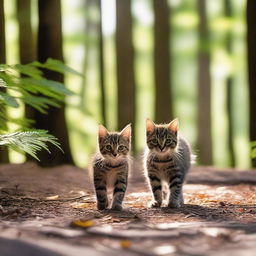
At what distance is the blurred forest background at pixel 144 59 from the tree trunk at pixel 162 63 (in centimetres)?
3

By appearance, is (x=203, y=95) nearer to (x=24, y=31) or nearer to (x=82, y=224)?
(x=24, y=31)

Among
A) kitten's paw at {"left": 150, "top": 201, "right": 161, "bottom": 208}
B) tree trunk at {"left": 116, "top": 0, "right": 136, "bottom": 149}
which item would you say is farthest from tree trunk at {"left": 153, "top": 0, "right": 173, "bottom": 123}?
kitten's paw at {"left": 150, "top": 201, "right": 161, "bottom": 208}

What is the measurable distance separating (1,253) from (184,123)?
19776mm

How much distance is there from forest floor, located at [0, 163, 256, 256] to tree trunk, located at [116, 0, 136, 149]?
6.24 meters

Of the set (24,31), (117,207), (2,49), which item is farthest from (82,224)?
(24,31)

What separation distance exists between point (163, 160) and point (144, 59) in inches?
667

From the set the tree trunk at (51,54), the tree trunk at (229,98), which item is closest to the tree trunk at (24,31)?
the tree trunk at (51,54)

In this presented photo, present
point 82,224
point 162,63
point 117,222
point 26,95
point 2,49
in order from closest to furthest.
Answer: point 82,224
point 117,222
point 26,95
point 2,49
point 162,63

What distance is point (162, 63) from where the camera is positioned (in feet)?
50.1

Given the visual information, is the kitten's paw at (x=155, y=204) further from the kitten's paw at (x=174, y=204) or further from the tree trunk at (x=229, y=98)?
the tree trunk at (x=229, y=98)

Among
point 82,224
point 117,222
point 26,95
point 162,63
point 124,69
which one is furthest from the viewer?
point 162,63

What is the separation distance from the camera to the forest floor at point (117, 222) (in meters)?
3.77

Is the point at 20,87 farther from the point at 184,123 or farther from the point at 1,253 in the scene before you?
the point at 184,123

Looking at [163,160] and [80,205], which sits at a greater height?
[163,160]
